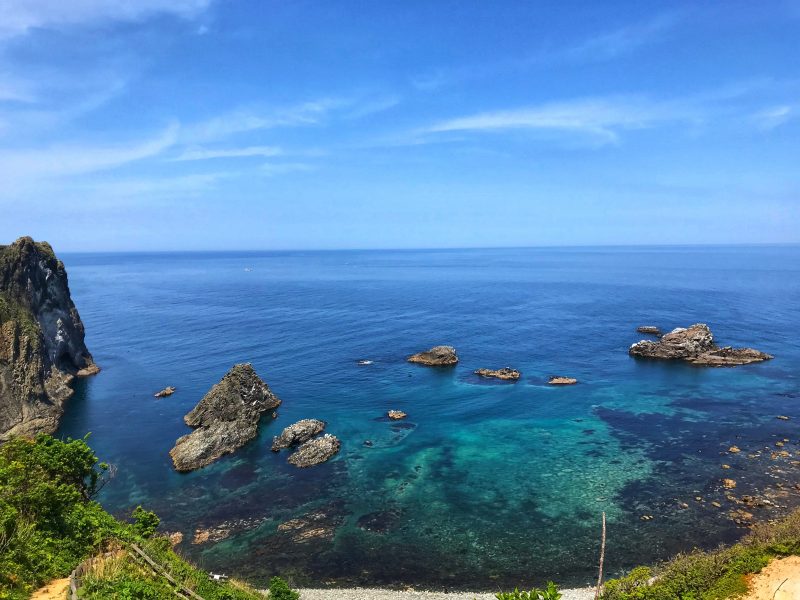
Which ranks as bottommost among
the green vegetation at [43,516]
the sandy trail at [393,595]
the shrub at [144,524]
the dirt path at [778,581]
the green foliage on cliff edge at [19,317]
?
the sandy trail at [393,595]

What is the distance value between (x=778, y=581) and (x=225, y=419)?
62.7 meters

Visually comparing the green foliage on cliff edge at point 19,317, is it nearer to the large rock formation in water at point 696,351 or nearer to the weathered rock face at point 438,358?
the weathered rock face at point 438,358

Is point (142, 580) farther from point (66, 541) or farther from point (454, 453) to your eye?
point (454, 453)

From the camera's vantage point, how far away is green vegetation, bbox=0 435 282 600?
23.8 meters

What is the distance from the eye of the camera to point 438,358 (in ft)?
326

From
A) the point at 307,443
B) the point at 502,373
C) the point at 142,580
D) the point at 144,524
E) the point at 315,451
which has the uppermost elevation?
the point at 142,580

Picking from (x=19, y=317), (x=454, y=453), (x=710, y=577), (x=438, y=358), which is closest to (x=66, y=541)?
(x=710, y=577)

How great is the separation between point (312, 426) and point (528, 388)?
40.2m

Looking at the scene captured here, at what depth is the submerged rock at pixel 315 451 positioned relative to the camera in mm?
59531

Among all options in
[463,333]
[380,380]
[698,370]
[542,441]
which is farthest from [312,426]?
[698,370]

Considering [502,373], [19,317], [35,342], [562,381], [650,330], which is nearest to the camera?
[19,317]

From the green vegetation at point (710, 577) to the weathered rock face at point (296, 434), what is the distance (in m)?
43.1

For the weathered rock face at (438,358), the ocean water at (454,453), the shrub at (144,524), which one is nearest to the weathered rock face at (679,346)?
the ocean water at (454,453)

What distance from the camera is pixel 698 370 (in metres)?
95.1
